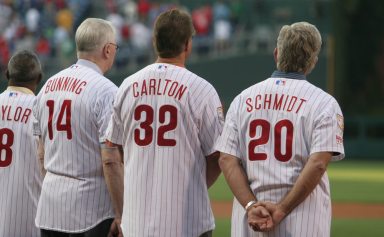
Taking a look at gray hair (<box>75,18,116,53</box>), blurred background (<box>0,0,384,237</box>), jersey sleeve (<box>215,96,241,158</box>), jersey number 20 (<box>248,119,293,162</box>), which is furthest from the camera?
blurred background (<box>0,0,384,237</box>)

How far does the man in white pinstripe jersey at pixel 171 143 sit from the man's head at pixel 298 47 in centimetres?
41

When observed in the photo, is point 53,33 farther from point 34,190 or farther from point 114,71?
point 34,190

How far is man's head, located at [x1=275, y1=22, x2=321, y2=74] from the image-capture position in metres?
4.72

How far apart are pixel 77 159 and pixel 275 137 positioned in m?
1.19

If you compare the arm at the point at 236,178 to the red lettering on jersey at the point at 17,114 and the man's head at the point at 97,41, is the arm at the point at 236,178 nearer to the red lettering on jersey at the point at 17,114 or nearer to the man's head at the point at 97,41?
the man's head at the point at 97,41

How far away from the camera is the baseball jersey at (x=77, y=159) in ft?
17.6

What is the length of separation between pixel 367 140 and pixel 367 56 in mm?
3223

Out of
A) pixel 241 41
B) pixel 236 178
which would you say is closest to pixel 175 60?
pixel 236 178

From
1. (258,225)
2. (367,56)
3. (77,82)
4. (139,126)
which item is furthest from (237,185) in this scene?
(367,56)

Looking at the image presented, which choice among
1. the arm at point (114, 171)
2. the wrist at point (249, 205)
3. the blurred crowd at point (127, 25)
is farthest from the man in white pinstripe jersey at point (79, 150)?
the blurred crowd at point (127, 25)

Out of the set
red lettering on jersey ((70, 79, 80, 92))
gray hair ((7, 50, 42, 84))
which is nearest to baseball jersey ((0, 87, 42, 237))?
gray hair ((7, 50, 42, 84))

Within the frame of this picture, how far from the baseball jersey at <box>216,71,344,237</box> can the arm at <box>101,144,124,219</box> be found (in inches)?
24.3

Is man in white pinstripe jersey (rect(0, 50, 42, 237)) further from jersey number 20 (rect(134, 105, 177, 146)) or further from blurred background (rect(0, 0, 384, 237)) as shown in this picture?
blurred background (rect(0, 0, 384, 237))

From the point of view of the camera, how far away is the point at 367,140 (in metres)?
26.5
